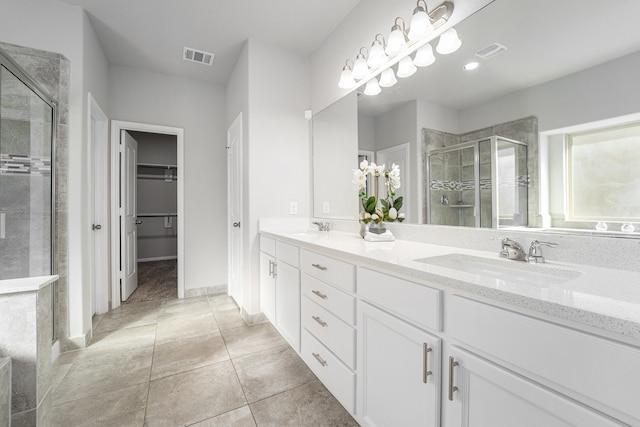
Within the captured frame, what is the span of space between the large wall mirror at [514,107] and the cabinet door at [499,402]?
69 centimetres

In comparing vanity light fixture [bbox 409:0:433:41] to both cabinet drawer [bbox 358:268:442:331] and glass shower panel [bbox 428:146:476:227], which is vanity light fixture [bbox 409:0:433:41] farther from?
cabinet drawer [bbox 358:268:442:331]

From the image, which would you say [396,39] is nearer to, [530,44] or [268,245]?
[530,44]

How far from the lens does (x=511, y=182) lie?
1219 mm

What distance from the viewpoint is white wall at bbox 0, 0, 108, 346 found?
202cm

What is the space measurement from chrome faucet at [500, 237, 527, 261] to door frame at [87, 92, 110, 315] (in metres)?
3.38

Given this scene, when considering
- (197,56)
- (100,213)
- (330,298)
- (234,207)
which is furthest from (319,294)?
(197,56)

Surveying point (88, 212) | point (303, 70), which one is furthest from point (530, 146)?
point (88, 212)

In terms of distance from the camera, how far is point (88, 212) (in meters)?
2.29

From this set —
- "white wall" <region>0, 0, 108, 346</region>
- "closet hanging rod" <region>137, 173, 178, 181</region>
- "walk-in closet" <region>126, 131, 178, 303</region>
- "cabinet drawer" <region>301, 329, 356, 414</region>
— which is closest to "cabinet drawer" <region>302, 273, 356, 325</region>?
"cabinet drawer" <region>301, 329, 356, 414</region>

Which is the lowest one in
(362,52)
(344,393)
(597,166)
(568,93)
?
(344,393)

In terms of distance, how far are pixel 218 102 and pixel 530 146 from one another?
3.40m

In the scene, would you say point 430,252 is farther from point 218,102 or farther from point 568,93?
point 218,102

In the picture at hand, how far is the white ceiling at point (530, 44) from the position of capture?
0.95 meters

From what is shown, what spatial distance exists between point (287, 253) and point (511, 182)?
1.40 m
